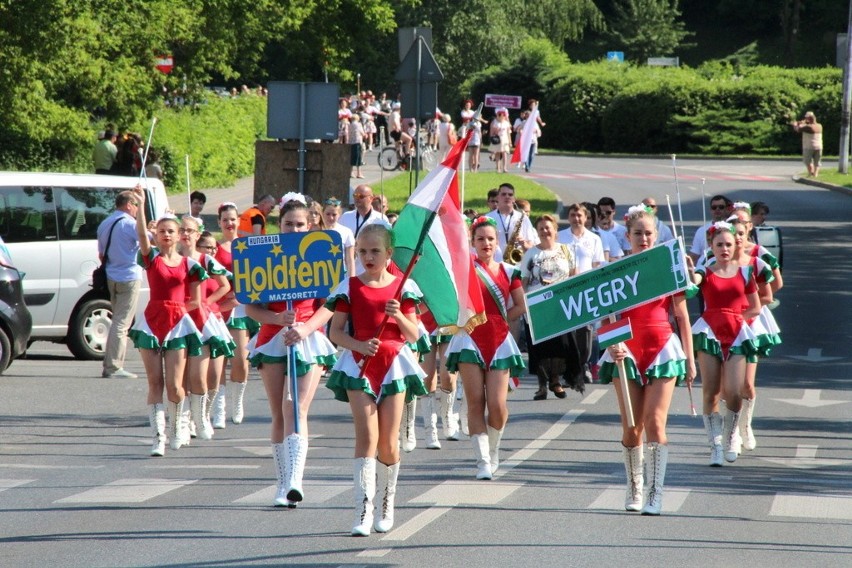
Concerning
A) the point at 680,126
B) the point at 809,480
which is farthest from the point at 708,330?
the point at 680,126

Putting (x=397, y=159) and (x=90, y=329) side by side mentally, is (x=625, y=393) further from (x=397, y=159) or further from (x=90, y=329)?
(x=397, y=159)

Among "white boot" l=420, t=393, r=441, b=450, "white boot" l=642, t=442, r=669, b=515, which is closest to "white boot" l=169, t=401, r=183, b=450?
"white boot" l=420, t=393, r=441, b=450

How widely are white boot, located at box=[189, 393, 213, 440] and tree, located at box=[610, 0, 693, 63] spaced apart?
253ft

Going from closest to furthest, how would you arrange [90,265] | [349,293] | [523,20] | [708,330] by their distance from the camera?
[349,293], [708,330], [90,265], [523,20]

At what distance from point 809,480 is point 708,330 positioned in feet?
4.73

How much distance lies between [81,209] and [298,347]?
878 cm

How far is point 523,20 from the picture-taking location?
248ft

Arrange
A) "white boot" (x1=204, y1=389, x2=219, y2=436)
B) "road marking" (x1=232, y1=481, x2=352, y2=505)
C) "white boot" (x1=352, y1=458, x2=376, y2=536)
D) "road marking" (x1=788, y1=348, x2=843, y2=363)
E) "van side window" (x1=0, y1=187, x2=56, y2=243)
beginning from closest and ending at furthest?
"white boot" (x1=352, y1=458, x2=376, y2=536) < "road marking" (x1=232, y1=481, x2=352, y2=505) < "white boot" (x1=204, y1=389, x2=219, y2=436) < "van side window" (x1=0, y1=187, x2=56, y2=243) < "road marking" (x1=788, y1=348, x2=843, y2=363)

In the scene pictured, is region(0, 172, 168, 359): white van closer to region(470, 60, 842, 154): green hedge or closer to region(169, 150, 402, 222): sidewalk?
region(169, 150, 402, 222): sidewalk

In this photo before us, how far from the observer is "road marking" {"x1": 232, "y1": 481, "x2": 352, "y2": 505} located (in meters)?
9.70

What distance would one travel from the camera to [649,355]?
368 inches

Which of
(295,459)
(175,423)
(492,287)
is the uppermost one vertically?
(492,287)

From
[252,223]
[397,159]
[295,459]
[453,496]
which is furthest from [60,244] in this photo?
[397,159]

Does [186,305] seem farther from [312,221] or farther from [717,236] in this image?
[717,236]
